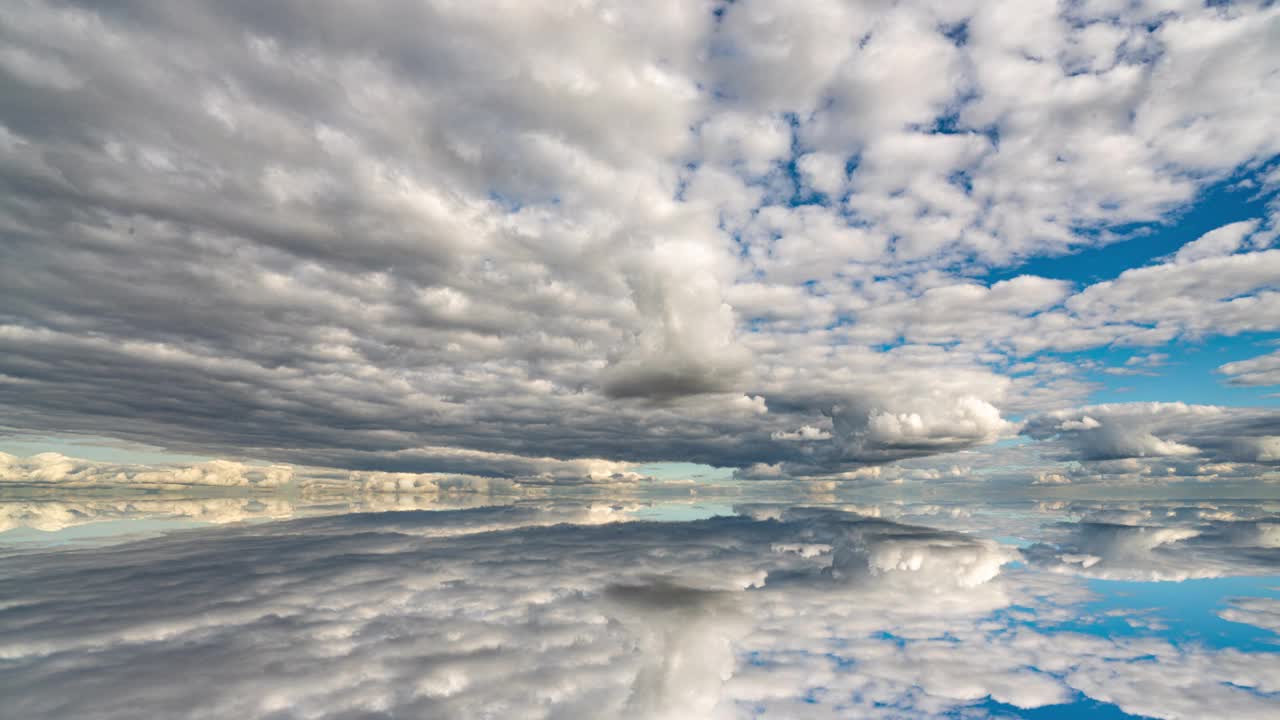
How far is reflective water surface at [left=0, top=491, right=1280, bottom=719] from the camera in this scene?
71.1 feet

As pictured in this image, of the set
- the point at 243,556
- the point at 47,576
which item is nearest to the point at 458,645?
the point at 47,576

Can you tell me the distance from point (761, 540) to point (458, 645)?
73.2m

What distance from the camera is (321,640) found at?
2964cm

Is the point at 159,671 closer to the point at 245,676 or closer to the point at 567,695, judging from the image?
the point at 245,676

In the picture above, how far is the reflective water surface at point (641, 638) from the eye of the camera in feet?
71.1

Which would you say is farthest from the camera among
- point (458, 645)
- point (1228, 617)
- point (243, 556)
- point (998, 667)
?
point (243, 556)

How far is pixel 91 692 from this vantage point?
21750 mm

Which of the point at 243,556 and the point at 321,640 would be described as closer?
the point at 321,640

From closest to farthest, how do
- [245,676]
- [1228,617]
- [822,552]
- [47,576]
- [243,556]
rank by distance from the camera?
[245,676], [1228,617], [47,576], [243,556], [822,552]

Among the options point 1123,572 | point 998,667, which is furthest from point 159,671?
point 1123,572

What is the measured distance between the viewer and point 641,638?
3027 cm

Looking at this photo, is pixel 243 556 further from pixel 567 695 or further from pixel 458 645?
pixel 567 695

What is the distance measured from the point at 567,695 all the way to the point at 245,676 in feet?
48.1

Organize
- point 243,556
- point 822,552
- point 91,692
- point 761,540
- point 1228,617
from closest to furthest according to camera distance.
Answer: point 91,692, point 1228,617, point 243,556, point 822,552, point 761,540
